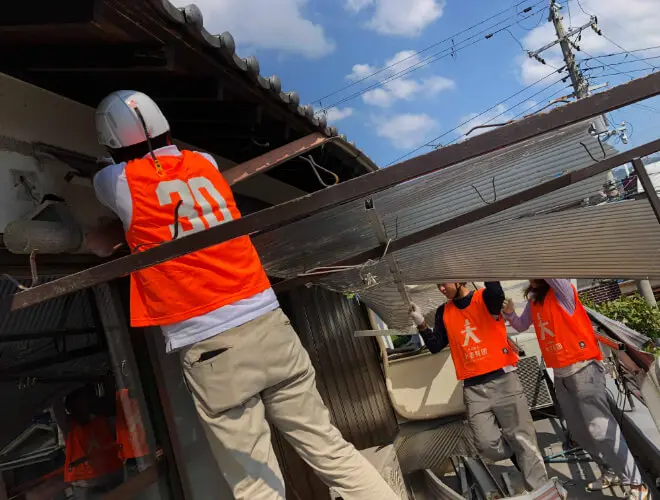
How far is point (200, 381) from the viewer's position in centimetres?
210

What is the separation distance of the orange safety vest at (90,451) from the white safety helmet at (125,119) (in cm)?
162

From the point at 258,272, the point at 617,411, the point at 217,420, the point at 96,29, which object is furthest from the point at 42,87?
the point at 617,411

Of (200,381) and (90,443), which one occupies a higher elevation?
(200,381)

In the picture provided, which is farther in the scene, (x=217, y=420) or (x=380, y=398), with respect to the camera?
(x=380, y=398)

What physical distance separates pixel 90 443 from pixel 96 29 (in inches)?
85.4

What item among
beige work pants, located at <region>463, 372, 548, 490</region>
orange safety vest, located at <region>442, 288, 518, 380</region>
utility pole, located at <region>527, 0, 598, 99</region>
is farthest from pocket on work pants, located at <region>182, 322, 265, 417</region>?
utility pole, located at <region>527, 0, 598, 99</region>

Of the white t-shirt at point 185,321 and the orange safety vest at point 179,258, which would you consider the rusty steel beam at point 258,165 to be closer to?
the orange safety vest at point 179,258

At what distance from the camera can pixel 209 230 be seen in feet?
5.09

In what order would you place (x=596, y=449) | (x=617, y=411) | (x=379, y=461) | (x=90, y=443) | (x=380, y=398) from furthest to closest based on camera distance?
(x=380, y=398)
(x=617, y=411)
(x=596, y=449)
(x=379, y=461)
(x=90, y=443)

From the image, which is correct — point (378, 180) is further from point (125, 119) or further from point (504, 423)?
point (504, 423)

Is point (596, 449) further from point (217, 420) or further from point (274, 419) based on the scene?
point (217, 420)

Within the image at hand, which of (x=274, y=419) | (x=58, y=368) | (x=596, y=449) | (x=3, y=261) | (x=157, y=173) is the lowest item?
(x=596, y=449)

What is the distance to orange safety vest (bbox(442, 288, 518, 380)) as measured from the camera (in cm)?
505

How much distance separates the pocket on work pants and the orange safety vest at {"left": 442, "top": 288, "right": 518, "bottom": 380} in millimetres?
3486
